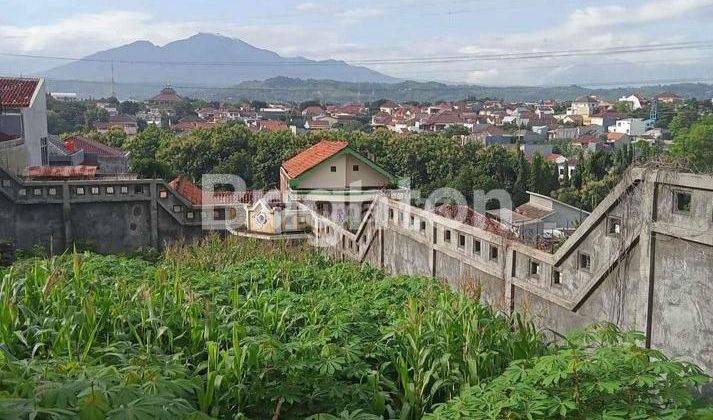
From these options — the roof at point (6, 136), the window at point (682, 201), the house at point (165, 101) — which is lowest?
the window at point (682, 201)

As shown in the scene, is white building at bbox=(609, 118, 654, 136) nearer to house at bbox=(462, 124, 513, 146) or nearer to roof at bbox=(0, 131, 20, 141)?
house at bbox=(462, 124, 513, 146)

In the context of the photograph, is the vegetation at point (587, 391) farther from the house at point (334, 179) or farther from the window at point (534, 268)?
Result: the house at point (334, 179)

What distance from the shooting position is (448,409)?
435 cm

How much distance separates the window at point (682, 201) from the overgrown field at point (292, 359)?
1.46 metres

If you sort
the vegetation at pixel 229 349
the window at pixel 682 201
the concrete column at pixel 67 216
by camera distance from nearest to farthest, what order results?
the vegetation at pixel 229 349 → the window at pixel 682 201 → the concrete column at pixel 67 216

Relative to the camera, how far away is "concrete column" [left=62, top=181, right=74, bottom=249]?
15031 mm

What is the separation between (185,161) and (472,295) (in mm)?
34825

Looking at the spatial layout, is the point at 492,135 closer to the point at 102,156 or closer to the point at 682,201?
the point at 102,156

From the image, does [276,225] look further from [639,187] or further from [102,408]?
[102,408]

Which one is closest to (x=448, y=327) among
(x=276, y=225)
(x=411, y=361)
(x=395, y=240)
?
(x=411, y=361)

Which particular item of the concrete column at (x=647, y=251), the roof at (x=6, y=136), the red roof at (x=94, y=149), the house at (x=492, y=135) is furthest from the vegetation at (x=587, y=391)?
the house at (x=492, y=135)

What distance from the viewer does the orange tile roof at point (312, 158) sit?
20141 mm

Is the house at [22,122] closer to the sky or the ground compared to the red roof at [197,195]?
closer to the sky

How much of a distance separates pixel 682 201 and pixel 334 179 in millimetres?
14364
